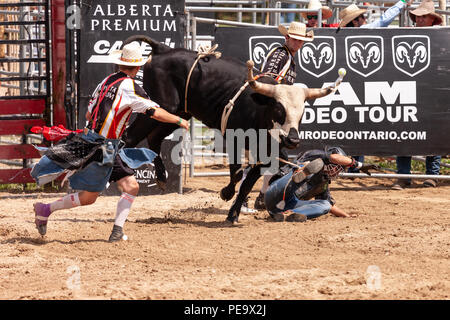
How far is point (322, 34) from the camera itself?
10094 mm

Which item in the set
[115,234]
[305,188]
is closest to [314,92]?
[305,188]

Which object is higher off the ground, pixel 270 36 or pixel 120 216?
pixel 270 36

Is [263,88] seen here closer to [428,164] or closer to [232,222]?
[232,222]

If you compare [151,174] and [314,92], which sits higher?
[314,92]

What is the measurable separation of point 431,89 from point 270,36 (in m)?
2.32

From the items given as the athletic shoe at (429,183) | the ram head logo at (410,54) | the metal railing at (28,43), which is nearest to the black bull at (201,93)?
the metal railing at (28,43)

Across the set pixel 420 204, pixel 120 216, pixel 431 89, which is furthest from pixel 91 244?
pixel 431 89

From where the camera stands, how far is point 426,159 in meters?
10.5

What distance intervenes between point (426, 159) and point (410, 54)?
1.49 m

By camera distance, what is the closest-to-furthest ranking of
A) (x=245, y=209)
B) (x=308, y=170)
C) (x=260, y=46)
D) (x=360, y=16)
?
(x=308, y=170) → (x=245, y=209) → (x=260, y=46) → (x=360, y=16)

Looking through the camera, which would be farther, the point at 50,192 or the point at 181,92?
the point at 50,192

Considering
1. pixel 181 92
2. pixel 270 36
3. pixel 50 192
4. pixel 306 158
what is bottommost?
pixel 50 192
